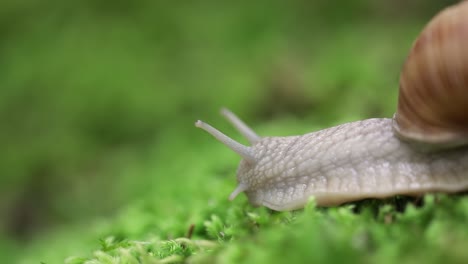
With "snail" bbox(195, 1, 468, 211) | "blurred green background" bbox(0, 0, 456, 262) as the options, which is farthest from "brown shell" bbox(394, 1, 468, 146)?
"blurred green background" bbox(0, 0, 456, 262)

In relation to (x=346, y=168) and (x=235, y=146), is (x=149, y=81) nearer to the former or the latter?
(x=235, y=146)

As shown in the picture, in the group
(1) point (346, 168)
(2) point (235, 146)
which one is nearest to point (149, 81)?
(2) point (235, 146)

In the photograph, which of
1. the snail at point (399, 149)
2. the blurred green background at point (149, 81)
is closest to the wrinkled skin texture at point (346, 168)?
the snail at point (399, 149)

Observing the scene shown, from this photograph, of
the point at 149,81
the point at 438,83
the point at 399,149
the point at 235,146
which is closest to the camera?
the point at 438,83

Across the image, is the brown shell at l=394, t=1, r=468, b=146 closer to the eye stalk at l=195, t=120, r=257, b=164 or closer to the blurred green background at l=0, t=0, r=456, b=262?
the eye stalk at l=195, t=120, r=257, b=164

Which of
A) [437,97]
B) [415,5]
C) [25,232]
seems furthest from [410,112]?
[415,5]

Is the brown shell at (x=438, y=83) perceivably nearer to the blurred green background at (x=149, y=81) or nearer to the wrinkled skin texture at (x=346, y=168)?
the wrinkled skin texture at (x=346, y=168)
